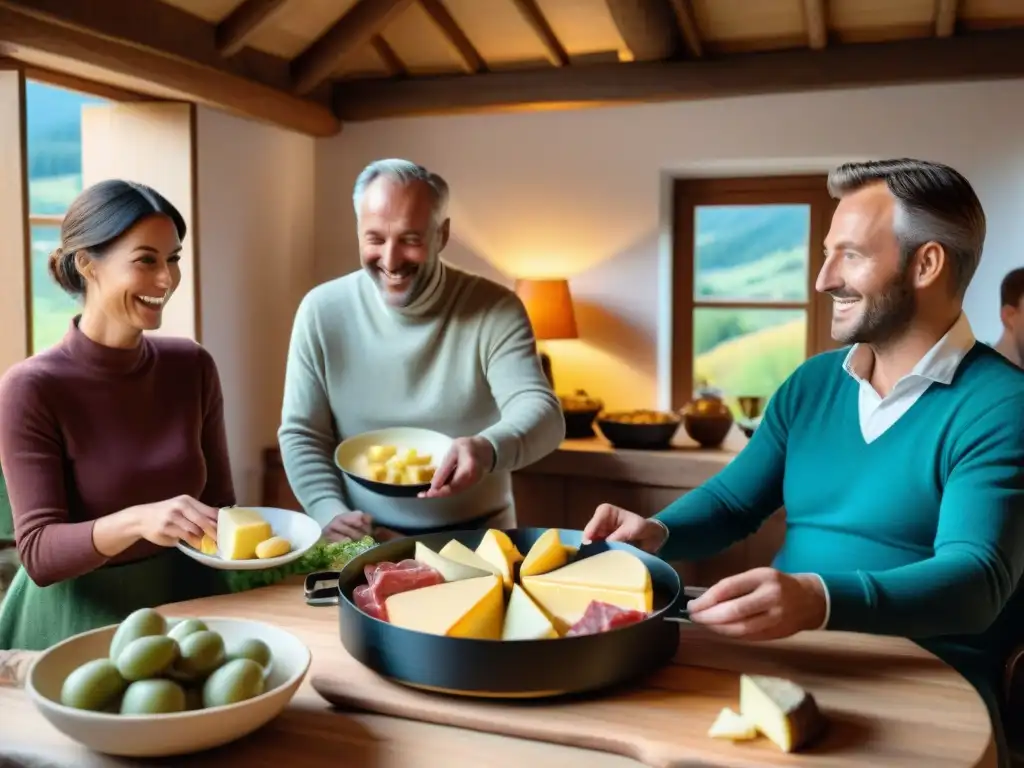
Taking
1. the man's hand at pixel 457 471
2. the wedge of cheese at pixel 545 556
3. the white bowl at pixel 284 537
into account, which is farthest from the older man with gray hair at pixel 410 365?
the wedge of cheese at pixel 545 556

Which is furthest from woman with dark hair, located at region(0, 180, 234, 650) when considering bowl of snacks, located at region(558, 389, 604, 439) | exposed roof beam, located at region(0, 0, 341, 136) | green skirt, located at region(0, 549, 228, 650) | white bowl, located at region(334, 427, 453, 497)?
bowl of snacks, located at region(558, 389, 604, 439)

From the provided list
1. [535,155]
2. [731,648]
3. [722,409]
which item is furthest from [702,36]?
[731,648]

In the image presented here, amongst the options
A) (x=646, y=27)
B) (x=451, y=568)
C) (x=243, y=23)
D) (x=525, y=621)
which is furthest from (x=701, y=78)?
(x=525, y=621)

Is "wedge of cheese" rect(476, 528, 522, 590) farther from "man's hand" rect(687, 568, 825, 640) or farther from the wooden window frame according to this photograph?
the wooden window frame

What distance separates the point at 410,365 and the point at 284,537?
2.57 feet

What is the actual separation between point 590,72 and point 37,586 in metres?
3.10

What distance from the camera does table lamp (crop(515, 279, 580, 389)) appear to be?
3990 millimetres

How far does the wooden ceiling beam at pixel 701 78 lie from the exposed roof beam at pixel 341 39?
34cm

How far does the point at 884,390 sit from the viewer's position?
1616 mm

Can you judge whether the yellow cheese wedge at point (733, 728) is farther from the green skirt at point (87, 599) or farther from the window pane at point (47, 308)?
the window pane at point (47, 308)

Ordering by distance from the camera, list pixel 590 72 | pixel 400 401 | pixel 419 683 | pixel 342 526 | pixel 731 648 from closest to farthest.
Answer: pixel 419 683, pixel 731 648, pixel 342 526, pixel 400 401, pixel 590 72

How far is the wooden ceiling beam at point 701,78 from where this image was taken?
142 inches

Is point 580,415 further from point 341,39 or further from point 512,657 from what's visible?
point 512,657

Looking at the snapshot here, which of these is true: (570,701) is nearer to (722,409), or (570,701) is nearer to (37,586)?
(37,586)
